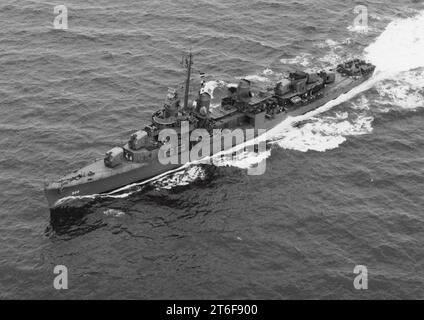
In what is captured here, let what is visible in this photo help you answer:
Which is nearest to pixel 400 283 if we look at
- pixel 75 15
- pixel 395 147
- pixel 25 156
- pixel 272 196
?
pixel 272 196

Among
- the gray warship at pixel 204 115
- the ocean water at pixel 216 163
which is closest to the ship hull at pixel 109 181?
the gray warship at pixel 204 115

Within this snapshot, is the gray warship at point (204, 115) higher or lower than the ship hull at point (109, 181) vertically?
higher

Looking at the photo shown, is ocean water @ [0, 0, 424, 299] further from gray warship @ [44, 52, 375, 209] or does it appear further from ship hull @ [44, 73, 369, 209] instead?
gray warship @ [44, 52, 375, 209]

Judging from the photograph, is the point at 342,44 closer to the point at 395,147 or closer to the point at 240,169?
the point at 395,147

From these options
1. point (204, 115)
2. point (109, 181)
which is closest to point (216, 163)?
point (204, 115)

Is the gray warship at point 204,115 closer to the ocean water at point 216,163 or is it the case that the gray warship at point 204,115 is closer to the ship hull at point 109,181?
the ship hull at point 109,181

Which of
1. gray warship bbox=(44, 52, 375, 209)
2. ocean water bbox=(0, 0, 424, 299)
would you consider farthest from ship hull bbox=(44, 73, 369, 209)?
ocean water bbox=(0, 0, 424, 299)

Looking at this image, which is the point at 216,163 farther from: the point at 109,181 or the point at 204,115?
the point at 109,181
